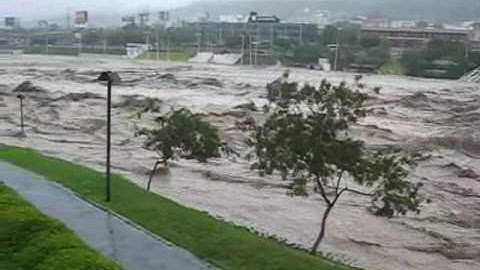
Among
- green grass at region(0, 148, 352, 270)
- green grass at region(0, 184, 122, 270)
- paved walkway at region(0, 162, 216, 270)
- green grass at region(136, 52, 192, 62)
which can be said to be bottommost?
green grass at region(136, 52, 192, 62)

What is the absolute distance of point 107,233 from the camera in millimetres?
11852

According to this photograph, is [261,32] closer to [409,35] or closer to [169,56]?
[169,56]

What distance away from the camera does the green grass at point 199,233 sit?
36.5 feet

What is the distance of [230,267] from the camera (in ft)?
35.3

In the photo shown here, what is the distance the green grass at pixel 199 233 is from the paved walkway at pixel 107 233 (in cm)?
37

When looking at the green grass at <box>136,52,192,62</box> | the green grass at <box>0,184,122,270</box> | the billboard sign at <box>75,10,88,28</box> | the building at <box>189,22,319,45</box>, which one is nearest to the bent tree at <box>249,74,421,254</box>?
the green grass at <box>0,184,122,270</box>

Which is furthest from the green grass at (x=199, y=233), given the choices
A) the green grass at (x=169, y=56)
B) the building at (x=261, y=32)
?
the building at (x=261, y=32)

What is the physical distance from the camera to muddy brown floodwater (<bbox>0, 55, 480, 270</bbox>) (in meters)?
19.8

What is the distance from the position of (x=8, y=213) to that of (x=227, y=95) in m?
51.0

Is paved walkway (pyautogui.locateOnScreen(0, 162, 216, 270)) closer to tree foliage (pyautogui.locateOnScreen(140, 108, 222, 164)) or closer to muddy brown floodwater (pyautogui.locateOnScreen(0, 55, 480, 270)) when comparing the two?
tree foliage (pyautogui.locateOnScreen(140, 108, 222, 164))

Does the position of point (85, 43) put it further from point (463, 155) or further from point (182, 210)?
point (182, 210)

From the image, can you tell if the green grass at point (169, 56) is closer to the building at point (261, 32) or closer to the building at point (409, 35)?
the building at point (261, 32)

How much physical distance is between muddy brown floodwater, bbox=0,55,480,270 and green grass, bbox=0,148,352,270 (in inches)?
170

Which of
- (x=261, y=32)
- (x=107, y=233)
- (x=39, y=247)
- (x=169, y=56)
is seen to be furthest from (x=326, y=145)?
(x=261, y=32)
